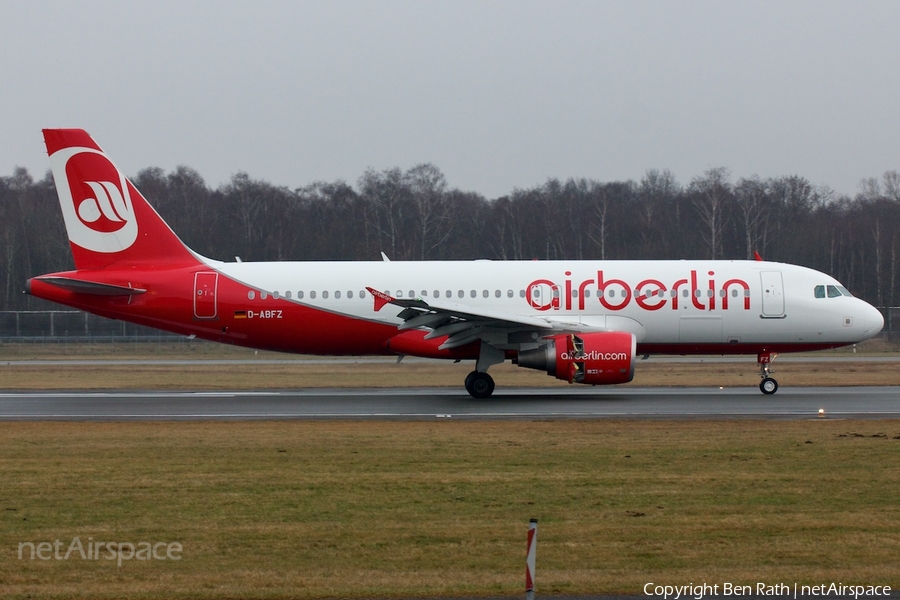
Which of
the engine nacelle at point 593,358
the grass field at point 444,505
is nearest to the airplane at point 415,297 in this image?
the engine nacelle at point 593,358

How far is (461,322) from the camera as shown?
2419cm

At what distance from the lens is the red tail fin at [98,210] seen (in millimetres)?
25984

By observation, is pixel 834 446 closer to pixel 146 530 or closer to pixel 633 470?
pixel 633 470

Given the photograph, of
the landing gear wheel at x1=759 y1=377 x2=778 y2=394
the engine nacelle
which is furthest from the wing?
the landing gear wheel at x1=759 y1=377 x2=778 y2=394

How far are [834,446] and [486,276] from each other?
39.6 feet

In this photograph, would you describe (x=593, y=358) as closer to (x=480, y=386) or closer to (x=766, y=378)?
(x=480, y=386)

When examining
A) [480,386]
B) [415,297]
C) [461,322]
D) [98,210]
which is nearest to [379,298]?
[461,322]

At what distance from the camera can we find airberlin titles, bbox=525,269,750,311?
25109 mm

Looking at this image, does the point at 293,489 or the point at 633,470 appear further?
the point at 633,470

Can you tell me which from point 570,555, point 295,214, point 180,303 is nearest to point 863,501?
point 570,555

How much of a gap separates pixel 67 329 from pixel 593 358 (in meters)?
38.3

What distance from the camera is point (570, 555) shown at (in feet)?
29.5

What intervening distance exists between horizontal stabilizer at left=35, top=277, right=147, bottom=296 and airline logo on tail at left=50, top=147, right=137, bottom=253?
1091 mm

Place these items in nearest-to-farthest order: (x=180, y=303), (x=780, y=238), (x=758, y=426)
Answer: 1. (x=758, y=426)
2. (x=180, y=303)
3. (x=780, y=238)
